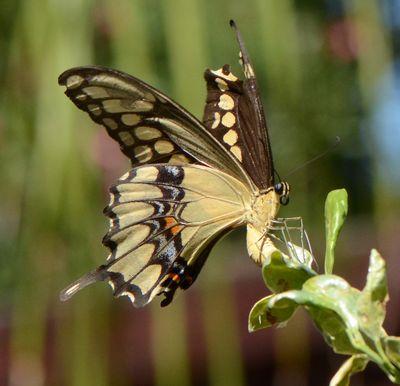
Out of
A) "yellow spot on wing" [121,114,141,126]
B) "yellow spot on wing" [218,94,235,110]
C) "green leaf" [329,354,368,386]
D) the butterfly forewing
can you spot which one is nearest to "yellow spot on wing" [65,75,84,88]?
the butterfly forewing

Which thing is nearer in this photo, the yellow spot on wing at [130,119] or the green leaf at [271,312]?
the green leaf at [271,312]

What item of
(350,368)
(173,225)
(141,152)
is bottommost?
(350,368)

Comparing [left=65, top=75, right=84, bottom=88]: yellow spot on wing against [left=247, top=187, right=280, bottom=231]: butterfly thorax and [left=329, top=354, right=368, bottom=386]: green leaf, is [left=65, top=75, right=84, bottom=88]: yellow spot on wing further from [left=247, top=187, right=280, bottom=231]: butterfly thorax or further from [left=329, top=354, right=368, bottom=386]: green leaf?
[left=329, top=354, right=368, bottom=386]: green leaf

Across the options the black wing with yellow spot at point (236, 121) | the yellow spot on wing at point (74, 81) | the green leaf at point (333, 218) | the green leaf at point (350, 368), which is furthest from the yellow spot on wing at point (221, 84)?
the green leaf at point (350, 368)

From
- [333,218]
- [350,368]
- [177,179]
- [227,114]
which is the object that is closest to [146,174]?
[177,179]

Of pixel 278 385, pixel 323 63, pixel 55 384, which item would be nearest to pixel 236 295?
pixel 278 385

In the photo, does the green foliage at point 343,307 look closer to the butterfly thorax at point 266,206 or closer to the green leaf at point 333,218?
the green leaf at point 333,218

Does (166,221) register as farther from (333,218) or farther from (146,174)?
(333,218)
